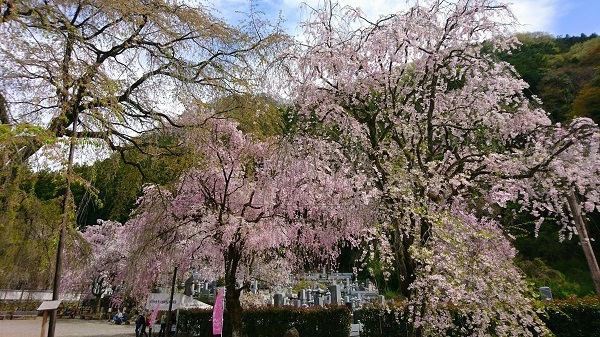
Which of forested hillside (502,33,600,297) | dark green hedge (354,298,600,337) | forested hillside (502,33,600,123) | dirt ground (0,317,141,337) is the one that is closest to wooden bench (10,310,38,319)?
dirt ground (0,317,141,337)

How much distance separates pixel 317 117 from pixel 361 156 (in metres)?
1.15

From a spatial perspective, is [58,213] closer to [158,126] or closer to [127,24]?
[158,126]

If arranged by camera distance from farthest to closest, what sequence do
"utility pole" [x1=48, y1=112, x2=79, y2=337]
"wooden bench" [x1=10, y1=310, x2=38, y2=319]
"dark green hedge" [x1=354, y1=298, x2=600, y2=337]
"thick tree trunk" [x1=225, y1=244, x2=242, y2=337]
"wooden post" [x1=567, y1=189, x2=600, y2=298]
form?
"wooden bench" [x1=10, y1=310, x2=38, y2=319] → "thick tree trunk" [x1=225, y1=244, x2=242, y2=337] → "dark green hedge" [x1=354, y1=298, x2=600, y2=337] → "wooden post" [x1=567, y1=189, x2=600, y2=298] → "utility pole" [x1=48, y1=112, x2=79, y2=337]

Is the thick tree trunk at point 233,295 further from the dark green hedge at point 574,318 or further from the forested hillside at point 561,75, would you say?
the forested hillside at point 561,75

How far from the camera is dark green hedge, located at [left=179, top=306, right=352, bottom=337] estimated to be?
37.0ft

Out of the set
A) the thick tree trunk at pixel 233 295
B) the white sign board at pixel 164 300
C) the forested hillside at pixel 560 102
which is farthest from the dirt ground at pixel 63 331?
the forested hillside at pixel 560 102

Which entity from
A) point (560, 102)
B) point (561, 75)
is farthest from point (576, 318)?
point (561, 75)

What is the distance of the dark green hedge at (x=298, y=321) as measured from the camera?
11273 mm

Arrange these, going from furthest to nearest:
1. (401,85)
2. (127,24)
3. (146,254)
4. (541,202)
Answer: (146,254)
(401,85)
(127,24)
(541,202)

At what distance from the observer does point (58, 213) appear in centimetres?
693

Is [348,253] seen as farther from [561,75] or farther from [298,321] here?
[561,75]

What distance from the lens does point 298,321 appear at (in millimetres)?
11672

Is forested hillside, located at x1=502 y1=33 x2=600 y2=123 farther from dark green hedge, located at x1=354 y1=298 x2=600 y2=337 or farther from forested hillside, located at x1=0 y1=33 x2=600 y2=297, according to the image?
dark green hedge, located at x1=354 y1=298 x2=600 y2=337

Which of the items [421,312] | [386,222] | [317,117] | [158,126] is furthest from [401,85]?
[158,126]
